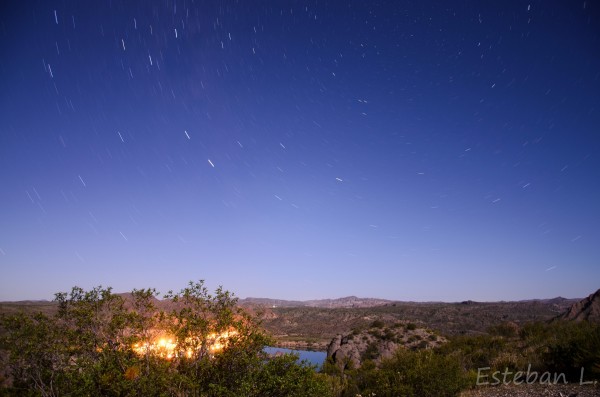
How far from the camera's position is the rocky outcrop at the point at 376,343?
36.2m

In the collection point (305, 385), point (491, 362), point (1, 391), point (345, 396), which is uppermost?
point (305, 385)

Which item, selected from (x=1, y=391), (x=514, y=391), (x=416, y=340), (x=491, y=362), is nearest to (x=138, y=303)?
(x=1, y=391)

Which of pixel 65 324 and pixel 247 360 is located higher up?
pixel 65 324

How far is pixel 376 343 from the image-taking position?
1535 inches

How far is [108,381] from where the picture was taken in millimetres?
8719

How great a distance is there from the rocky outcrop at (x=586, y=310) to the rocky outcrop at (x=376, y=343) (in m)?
25.1

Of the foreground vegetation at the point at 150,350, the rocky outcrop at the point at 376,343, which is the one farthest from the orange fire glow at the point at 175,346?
the rocky outcrop at the point at 376,343

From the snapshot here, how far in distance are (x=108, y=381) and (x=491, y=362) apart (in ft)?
78.0

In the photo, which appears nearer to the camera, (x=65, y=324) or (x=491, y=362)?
(x=65, y=324)

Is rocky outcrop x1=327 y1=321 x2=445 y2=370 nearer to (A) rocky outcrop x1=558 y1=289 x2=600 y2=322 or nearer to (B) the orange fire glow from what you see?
(A) rocky outcrop x1=558 y1=289 x2=600 y2=322

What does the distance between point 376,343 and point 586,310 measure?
119 feet

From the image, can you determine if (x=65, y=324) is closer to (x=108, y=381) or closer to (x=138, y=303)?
(x=138, y=303)

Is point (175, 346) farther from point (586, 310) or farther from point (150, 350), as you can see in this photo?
point (586, 310)

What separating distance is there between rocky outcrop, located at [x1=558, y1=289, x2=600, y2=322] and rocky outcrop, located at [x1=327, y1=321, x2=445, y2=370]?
2508cm
